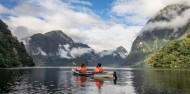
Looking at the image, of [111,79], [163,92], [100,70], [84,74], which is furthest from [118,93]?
[84,74]

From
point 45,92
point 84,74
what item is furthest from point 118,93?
point 84,74

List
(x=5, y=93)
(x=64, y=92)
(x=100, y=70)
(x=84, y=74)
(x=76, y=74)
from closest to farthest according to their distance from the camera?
(x=5, y=93) → (x=64, y=92) → (x=100, y=70) → (x=84, y=74) → (x=76, y=74)

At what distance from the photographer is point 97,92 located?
62969mm

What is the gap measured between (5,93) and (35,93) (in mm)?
5433

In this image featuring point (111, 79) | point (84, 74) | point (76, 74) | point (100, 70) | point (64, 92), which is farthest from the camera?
point (76, 74)

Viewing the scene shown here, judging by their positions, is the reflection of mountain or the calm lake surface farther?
the reflection of mountain

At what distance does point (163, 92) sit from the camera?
62.3m

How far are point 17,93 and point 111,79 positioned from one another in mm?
46526

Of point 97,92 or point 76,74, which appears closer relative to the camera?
point 97,92

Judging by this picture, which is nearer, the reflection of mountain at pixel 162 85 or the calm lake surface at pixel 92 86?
the calm lake surface at pixel 92 86

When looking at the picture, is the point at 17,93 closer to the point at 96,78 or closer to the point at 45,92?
the point at 45,92

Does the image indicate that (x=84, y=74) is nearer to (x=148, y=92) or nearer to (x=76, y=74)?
(x=76, y=74)

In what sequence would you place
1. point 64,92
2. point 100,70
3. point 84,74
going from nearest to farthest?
point 64,92
point 100,70
point 84,74

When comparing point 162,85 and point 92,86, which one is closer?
point 92,86
